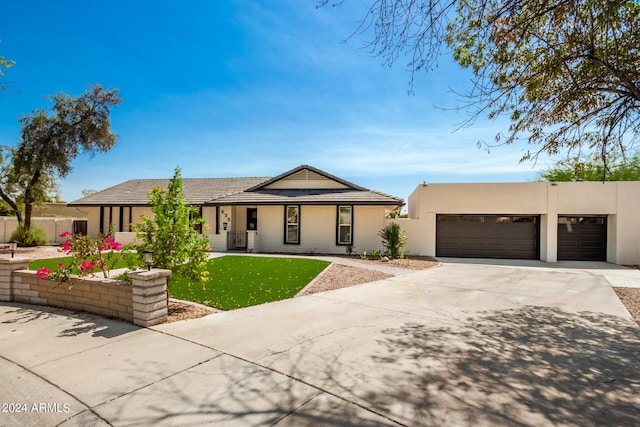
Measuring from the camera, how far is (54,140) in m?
18.1

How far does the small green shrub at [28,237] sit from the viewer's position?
57.8 feet

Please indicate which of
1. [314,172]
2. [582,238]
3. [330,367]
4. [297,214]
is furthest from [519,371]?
[582,238]

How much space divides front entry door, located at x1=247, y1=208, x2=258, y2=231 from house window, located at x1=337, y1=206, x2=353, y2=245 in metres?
5.10

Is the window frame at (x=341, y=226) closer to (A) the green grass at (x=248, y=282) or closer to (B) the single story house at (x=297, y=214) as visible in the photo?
(B) the single story house at (x=297, y=214)

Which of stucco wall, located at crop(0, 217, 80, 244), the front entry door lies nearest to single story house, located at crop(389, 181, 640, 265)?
the front entry door

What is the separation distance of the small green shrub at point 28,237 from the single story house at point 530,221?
21352 mm

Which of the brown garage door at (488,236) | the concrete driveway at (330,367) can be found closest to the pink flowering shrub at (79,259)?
the concrete driveway at (330,367)

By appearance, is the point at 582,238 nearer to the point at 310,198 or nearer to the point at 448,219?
the point at 448,219

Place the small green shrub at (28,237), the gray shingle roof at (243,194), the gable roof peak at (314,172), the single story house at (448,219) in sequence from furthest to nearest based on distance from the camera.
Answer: the gable roof peak at (314,172) < the small green shrub at (28,237) < the gray shingle roof at (243,194) < the single story house at (448,219)

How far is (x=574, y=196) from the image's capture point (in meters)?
15.4

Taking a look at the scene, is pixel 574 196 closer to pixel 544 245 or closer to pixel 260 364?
pixel 544 245

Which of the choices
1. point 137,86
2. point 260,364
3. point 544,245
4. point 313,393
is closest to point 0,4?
point 137,86

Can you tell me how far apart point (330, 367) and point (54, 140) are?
2219 cm

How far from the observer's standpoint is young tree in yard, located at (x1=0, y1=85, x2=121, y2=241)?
1798 centimetres
